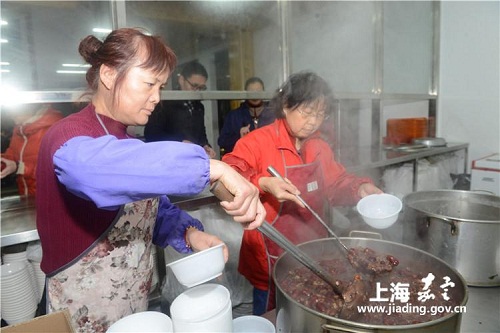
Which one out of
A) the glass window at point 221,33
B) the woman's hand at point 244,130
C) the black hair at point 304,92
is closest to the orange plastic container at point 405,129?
the glass window at point 221,33

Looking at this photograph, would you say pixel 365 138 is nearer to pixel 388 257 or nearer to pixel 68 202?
pixel 388 257

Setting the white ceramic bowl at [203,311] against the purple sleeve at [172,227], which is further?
the purple sleeve at [172,227]

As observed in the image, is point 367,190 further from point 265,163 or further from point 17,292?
point 17,292

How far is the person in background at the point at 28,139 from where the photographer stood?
2512 millimetres

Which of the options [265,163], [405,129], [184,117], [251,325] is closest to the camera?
[251,325]

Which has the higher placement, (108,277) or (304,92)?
(304,92)

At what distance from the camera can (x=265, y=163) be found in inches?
64.6

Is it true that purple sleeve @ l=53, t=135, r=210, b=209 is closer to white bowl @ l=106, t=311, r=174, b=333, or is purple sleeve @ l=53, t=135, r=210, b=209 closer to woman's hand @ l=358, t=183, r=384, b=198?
white bowl @ l=106, t=311, r=174, b=333

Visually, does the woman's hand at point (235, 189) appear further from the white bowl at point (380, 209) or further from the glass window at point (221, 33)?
the glass window at point (221, 33)

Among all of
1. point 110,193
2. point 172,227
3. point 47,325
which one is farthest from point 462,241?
point 47,325

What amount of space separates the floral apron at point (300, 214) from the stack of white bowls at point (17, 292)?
4.05 feet

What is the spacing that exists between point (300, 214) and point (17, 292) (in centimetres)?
148

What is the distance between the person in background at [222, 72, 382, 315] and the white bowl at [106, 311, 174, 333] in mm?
790

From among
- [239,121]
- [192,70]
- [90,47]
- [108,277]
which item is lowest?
[108,277]
